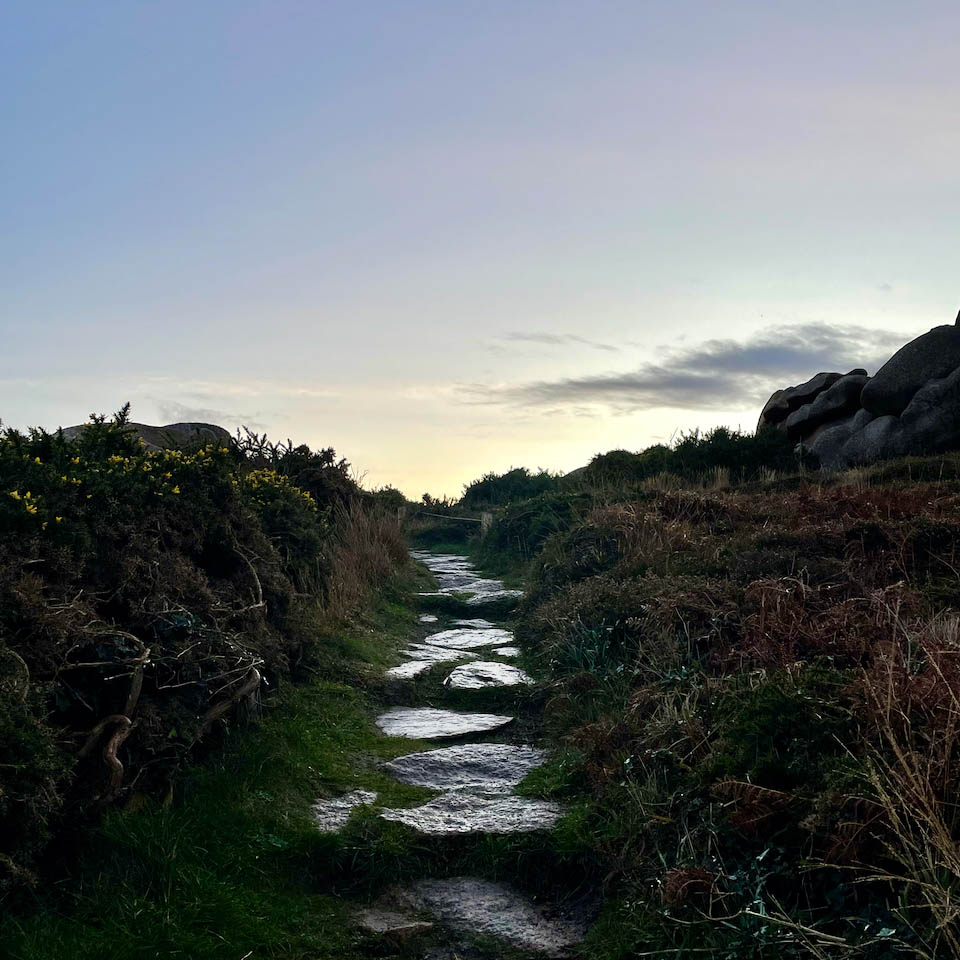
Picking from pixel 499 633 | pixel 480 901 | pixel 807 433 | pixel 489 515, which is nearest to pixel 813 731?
pixel 480 901

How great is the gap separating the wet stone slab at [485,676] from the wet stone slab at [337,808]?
216 cm

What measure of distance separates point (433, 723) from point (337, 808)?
166 cm

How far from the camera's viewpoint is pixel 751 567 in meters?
7.38

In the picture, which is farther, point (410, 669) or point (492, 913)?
point (410, 669)

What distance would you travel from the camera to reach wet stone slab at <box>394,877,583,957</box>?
13.0 ft

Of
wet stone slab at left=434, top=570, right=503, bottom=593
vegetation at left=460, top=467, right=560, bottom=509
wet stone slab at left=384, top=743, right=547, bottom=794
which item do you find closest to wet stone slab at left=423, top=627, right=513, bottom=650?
wet stone slab at left=434, top=570, right=503, bottom=593

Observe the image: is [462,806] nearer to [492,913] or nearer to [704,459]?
[492,913]

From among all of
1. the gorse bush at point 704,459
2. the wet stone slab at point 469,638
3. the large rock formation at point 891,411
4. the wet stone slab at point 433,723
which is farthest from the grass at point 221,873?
the large rock formation at point 891,411

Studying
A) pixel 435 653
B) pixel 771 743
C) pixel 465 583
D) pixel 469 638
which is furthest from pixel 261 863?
pixel 465 583

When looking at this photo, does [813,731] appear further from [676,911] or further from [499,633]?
[499,633]

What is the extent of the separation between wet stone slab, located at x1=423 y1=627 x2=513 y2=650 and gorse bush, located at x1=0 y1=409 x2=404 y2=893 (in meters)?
2.26

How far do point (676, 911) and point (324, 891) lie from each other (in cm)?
176

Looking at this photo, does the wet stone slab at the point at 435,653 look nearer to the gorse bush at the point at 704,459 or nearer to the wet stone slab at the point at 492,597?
the wet stone slab at the point at 492,597

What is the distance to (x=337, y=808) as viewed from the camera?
503 cm
